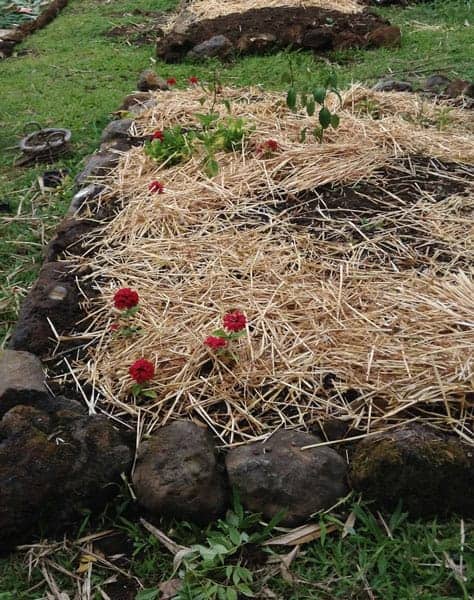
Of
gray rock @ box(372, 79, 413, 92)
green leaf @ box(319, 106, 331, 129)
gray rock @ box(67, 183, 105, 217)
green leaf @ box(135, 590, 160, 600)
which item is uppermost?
green leaf @ box(319, 106, 331, 129)

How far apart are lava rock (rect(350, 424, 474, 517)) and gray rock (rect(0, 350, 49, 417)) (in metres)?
1.13

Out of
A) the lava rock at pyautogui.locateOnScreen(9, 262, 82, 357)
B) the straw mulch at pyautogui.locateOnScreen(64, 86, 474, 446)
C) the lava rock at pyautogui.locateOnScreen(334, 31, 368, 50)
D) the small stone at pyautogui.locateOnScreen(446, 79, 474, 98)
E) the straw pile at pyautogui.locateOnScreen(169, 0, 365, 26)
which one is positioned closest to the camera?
the straw mulch at pyautogui.locateOnScreen(64, 86, 474, 446)

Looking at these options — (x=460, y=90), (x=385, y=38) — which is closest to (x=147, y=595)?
(x=460, y=90)

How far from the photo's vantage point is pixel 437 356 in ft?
8.25

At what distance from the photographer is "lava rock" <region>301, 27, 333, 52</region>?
725 cm

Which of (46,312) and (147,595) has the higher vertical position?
(46,312)

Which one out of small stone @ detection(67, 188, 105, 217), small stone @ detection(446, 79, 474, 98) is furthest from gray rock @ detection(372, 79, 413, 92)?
small stone @ detection(67, 188, 105, 217)

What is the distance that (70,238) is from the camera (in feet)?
11.8

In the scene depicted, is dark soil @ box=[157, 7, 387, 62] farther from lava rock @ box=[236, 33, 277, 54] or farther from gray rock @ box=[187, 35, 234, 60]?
gray rock @ box=[187, 35, 234, 60]

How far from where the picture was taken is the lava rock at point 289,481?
2193 millimetres

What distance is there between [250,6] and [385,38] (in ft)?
6.49

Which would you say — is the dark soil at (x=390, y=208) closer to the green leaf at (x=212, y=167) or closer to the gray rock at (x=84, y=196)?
the green leaf at (x=212, y=167)

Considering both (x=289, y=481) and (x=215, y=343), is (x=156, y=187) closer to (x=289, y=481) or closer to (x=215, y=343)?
(x=215, y=343)

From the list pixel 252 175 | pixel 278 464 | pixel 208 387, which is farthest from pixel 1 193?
pixel 278 464
